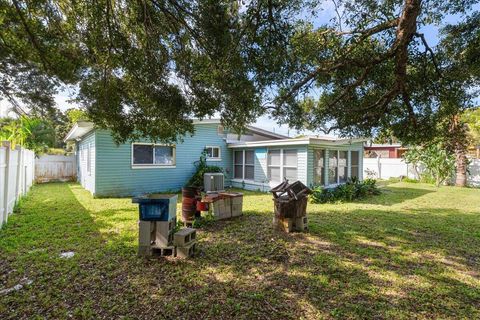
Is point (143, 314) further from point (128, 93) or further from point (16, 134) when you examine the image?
point (16, 134)

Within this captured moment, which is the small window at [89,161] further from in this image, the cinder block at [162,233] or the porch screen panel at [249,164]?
the cinder block at [162,233]

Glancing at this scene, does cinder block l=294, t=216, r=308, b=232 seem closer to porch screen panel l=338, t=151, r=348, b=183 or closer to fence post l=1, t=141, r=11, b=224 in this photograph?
fence post l=1, t=141, r=11, b=224

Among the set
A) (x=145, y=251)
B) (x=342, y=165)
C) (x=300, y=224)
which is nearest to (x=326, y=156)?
(x=342, y=165)

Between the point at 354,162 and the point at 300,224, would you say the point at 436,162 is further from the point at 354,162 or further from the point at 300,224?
the point at 300,224

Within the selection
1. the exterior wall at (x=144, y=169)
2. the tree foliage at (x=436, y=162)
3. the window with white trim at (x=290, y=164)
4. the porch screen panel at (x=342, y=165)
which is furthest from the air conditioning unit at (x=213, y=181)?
the tree foliage at (x=436, y=162)

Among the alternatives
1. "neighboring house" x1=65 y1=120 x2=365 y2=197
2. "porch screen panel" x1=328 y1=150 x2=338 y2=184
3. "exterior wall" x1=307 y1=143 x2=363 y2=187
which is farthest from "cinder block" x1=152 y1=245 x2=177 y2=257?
"porch screen panel" x1=328 y1=150 x2=338 y2=184

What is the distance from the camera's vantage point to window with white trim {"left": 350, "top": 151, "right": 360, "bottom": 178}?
12453 millimetres

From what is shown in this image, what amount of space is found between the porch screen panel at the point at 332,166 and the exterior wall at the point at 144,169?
4992 mm

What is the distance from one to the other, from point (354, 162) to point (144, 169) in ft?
30.6

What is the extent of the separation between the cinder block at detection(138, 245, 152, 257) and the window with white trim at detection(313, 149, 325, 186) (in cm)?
776

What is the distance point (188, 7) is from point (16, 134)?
8.68m

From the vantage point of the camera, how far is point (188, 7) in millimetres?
4230

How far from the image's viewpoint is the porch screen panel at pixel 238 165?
13727 mm

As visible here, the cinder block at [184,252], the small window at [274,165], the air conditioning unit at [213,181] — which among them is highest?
the small window at [274,165]
